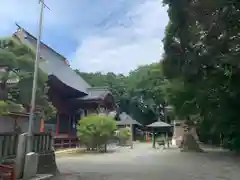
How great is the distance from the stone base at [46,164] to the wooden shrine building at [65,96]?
10.8 m

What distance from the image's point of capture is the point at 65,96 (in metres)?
24.4

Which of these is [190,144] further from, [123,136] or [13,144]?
[13,144]

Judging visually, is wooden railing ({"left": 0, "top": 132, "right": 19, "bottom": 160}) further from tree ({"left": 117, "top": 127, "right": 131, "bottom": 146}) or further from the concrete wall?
tree ({"left": 117, "top": 127, "right": 131, "bottom": 146})

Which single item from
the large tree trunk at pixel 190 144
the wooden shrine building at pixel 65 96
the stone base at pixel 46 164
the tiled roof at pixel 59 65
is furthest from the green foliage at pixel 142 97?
the stone base at pixel 46 164

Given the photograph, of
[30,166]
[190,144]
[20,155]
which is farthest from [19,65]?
[190,144]

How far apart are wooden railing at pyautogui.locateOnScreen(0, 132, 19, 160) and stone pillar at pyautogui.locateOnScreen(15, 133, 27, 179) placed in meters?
0.29

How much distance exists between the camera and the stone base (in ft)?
33.0

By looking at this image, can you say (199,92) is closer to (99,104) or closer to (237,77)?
(237,77)

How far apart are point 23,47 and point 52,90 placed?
11.2m

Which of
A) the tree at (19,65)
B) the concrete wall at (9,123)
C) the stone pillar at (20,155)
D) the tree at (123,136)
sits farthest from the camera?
the tree at (123,136)

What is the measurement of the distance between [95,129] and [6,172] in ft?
41.7

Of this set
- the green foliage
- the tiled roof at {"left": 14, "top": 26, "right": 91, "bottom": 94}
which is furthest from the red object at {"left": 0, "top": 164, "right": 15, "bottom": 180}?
the green foliage

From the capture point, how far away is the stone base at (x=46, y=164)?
10055 millimetres

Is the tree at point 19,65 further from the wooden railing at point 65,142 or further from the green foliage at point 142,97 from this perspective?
the green foliage at point 142,97
